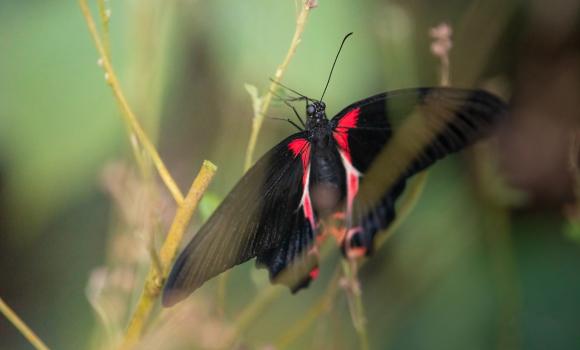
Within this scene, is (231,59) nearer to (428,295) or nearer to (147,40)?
(147,40)

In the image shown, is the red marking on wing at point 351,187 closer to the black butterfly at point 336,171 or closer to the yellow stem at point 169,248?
the black butterfly at point 336,171

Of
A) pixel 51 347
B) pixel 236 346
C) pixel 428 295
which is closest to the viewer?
pixel 236 346

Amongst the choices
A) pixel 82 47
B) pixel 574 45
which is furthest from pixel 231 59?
pixel 574 45

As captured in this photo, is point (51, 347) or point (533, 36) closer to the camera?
point (51, 347)

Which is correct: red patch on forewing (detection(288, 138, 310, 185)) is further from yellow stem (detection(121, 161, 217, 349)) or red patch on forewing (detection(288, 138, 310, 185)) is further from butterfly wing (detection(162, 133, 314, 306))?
yellow stem (detection(121, 161, 217, 349))

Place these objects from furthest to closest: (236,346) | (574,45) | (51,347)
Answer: (574,45) < (51,347) < (236,346)

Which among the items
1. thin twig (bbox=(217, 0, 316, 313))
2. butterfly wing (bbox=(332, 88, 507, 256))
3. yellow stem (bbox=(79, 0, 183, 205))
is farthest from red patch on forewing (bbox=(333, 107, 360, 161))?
yellow stem (bbox=(79, 0, 183, 205))

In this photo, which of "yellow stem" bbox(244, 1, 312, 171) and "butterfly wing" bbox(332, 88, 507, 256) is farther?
"butterfly wing" bbox(332, 88, 507, 256)

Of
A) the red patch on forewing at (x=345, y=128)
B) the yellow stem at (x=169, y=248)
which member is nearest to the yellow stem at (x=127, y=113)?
the yellow stem at (x=169, y=248)
